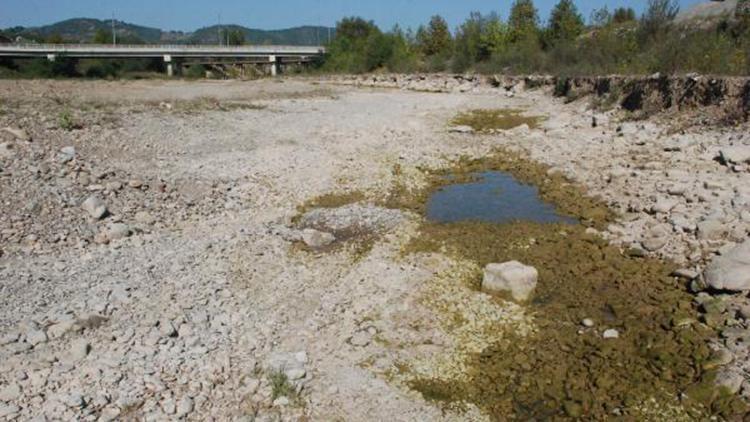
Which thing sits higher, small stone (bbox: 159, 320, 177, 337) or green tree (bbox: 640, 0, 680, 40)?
green tree (bbox: 640, 0, 680, 40)

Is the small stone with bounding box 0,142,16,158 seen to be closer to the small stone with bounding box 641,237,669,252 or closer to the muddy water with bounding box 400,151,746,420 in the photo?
the muddy water with bounding box 400,151,746,420

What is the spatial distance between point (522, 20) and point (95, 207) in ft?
201

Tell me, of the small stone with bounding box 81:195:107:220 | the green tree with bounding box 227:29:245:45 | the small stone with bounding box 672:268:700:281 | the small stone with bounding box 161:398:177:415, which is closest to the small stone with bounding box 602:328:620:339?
the small stone with bounding box 672:268:700:281

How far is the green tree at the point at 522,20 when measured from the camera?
196 feet

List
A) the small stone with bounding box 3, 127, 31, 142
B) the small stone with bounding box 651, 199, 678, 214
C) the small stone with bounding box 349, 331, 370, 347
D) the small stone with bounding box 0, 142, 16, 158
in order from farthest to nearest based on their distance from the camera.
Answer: the small stone with bounding box 3, 127, 31, 142 < the small stone with bounding box 0, 142, 16, 158 < the small stone with bounding box 651, 199, 678, 214 < the small stone with bounding box 349, 331, 370, 347

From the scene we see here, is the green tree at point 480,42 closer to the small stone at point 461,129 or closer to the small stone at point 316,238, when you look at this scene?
the small stone at point 461,129

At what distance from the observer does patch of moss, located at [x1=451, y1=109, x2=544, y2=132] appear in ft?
83.0

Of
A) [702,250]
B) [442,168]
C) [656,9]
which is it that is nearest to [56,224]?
[442,168]

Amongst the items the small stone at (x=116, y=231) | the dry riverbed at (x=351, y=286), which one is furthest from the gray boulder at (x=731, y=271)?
the small stone at (x=116, y=231)

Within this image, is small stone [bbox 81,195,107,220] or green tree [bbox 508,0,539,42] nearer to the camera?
small stone [bbox 81,195,107,220]

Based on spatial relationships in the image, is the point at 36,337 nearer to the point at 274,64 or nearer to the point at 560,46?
the point at 560,46

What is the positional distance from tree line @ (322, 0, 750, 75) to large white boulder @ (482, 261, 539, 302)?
657 inches

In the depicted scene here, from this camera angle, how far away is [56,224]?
10617mm

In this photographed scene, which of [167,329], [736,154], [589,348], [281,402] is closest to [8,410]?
[167,329]
